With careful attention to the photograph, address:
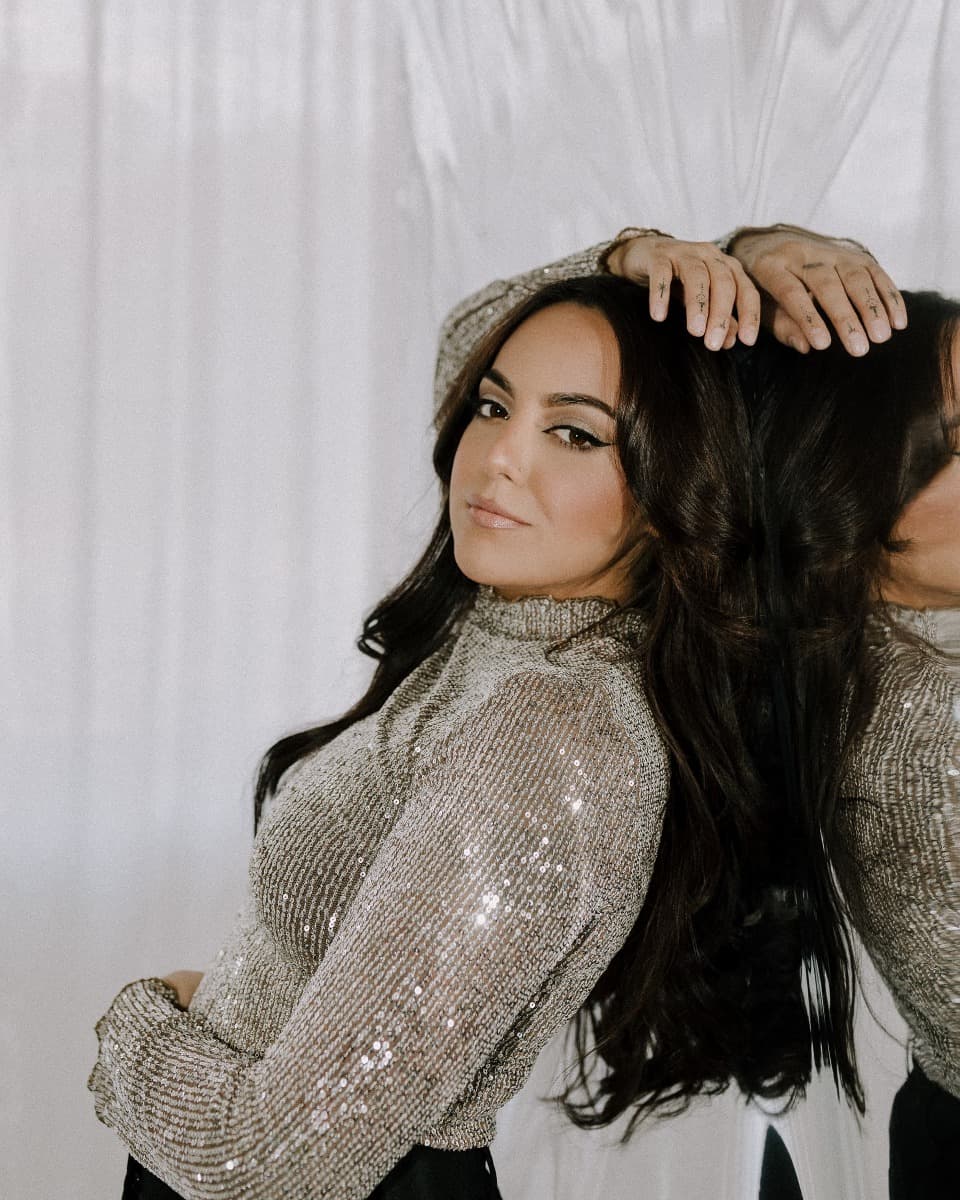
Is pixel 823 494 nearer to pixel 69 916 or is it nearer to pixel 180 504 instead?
pixel 180 504

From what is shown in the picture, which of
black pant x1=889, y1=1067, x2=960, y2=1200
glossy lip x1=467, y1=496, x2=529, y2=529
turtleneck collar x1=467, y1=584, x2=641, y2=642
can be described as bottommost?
black pant x1=889, y1=1067, x2=960, y2=1200

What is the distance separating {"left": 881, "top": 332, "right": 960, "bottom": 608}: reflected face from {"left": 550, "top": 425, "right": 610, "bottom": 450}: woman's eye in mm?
331

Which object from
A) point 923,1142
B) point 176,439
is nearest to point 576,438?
point 923,1142

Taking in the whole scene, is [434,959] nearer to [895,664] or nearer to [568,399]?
[895,664]

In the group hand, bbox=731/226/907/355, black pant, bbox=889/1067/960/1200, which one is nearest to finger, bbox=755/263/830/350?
hand, bbox=731/226/907/355

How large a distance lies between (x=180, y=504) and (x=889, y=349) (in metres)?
1.46

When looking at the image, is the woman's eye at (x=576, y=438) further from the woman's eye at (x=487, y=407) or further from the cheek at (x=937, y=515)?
the cheek at (x=937, y=515)

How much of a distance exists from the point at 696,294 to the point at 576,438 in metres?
Answer: 0.17

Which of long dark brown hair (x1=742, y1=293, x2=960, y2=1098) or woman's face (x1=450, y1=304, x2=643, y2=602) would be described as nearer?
long dark brown hair (x1=742, y1=293, x2=960, y2=1098)

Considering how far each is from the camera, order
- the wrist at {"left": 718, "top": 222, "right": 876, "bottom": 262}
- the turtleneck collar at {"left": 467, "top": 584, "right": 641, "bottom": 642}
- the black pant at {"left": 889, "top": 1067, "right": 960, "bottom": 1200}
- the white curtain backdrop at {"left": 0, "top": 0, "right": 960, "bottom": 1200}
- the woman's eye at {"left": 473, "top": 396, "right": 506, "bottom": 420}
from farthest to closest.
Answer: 1. the white curtain backdrop at {"left": 0, "top": 0, "right": 960, "bottom": 1200}
2. the woman's eye at {"left": 473, "top": 396, "right": 506, "bottom": 420}
3. the turtleneck collar at {"left": 467, "top": 584, "right": 641, "bottom": 642}
4. the wrist at {"left": 718, "top": 222, "right": 876, "bottom": 262}
5. the black pant at {"left": 889, "top": 1067, "right": 960, "bottom": 1200}

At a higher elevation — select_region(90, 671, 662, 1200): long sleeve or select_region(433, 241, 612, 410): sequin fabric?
select_region(433, 241, 612, 410): sequin fabric

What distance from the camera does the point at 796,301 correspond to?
92 cm

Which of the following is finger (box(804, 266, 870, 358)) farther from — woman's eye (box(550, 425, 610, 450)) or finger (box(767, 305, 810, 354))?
woman's eye (box(550, 425, 610, 450))

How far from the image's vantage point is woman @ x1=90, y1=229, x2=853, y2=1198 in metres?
0.83
